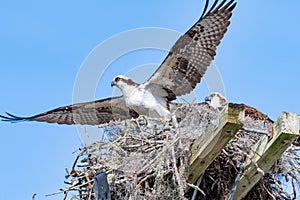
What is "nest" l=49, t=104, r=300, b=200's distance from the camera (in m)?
3.99

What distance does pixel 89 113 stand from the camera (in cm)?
668

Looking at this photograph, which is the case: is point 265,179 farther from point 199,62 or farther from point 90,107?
point 90,107

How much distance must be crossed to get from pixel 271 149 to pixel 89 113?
330 cm

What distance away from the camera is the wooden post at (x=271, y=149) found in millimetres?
3498

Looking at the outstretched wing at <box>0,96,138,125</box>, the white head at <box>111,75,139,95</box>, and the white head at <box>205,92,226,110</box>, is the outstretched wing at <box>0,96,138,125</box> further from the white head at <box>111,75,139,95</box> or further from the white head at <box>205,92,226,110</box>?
the white head at <box>205,92,226,110</box>

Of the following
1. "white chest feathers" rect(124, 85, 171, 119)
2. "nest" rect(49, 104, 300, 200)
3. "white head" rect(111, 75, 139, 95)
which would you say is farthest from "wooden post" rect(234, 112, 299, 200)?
"white head" rect(111, 75, 139, 95)

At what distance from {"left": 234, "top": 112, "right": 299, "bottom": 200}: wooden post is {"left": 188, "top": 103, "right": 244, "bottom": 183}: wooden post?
26cm

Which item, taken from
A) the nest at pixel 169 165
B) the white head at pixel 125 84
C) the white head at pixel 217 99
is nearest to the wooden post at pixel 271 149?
the nest at pixel 169 165

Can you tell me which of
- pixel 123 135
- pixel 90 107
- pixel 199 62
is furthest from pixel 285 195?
pixel 90 107

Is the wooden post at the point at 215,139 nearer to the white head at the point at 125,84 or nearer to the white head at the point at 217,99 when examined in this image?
the white head at the point at 125,84

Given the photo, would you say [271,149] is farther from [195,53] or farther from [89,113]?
[89,113]

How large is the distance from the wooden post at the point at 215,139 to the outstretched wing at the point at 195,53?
2235mm

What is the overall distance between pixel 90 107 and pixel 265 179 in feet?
8.94

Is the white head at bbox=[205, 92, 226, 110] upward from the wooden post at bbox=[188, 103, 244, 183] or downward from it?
upward
